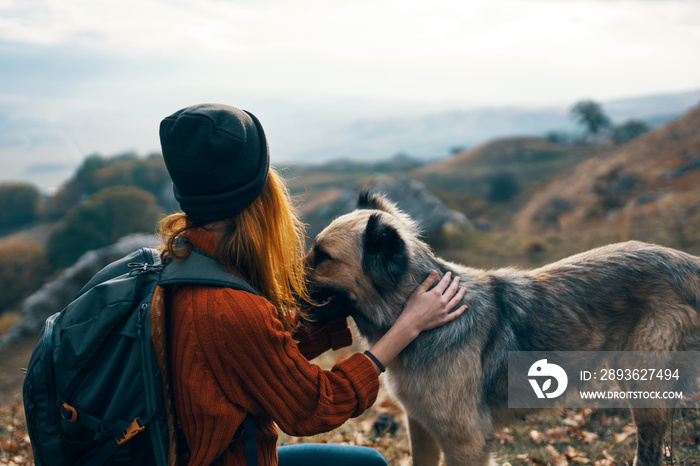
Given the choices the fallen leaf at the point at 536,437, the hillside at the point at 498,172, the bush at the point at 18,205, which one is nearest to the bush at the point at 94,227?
the bush at the point at 18,205

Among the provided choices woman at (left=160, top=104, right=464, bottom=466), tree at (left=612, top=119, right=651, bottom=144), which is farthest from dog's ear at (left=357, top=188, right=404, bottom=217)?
tree at (left=612, top=119, right=651, bottom=144)

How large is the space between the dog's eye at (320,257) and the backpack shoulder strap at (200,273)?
3.36 feet

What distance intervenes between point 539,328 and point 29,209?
48.7 metres

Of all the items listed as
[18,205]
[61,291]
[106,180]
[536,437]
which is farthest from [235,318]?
[18,205]

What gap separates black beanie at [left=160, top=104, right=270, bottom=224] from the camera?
6.34ft

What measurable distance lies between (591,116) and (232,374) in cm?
8298

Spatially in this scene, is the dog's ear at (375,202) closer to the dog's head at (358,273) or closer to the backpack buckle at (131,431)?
the dog's head at (358,273)

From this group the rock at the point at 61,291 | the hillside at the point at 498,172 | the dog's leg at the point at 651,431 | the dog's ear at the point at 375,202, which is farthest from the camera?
the hillside at the point at 498,172

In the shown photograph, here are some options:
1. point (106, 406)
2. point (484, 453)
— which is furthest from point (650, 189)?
point (106, 406)

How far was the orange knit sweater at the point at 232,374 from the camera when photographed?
1.93m

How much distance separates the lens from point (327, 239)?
3066 mm

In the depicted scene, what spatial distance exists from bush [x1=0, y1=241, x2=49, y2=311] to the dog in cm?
3022

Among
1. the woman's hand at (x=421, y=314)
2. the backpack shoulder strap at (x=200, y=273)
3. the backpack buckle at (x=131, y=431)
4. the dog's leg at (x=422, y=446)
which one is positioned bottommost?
the dog's leg at (x=422, y=446)

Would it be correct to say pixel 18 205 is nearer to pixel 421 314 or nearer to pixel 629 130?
pixel 421 314
